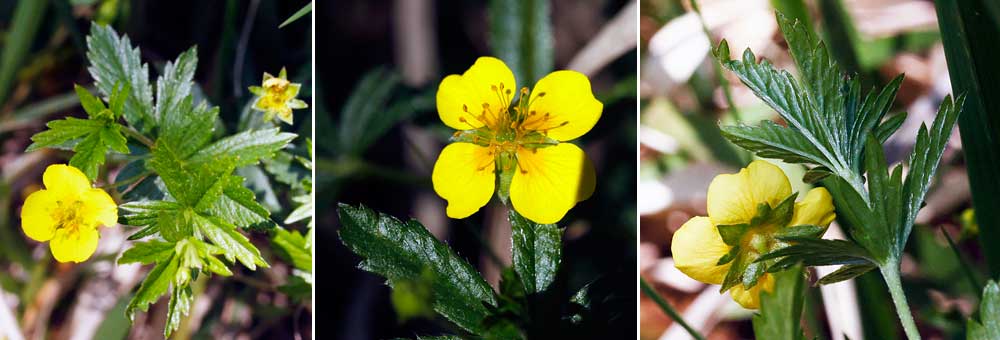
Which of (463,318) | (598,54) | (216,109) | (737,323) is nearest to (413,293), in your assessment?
(463,318)

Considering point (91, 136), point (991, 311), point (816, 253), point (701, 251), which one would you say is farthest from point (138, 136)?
point (991, 311)

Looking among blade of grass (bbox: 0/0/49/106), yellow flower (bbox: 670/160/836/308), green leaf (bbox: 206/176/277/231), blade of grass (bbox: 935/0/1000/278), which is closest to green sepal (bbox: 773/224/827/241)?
yellow flower (bbox: 670/160/836/308)

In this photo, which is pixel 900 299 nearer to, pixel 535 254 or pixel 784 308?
pixel 784 308

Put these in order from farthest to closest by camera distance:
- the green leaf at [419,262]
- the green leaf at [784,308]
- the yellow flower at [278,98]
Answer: the yellow flower at [278,98], the green leaf at [419,262], the green leaf at [784,308]

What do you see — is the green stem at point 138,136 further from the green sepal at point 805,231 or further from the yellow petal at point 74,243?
the green sepal at point 805,231

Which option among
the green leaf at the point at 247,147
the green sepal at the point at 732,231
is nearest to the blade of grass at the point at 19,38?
the green leaf at the point at 247,147

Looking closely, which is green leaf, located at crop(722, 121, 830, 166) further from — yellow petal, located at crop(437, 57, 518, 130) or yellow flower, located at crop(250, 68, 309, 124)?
yellow flower, located at crop(250, 68, 309, 124)

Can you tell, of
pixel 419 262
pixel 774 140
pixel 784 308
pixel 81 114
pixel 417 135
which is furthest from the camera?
pixel 81 114
